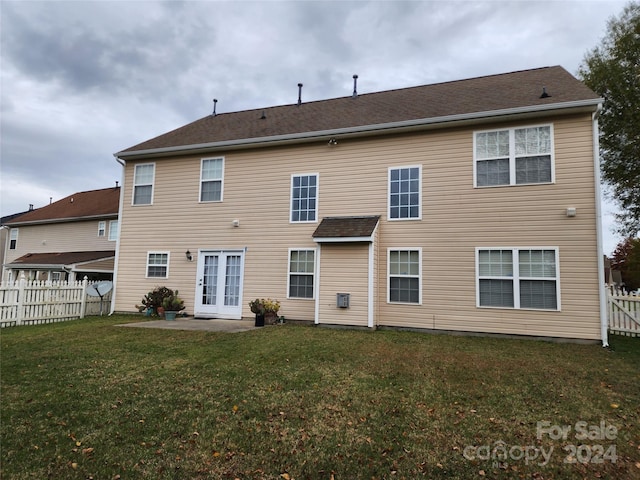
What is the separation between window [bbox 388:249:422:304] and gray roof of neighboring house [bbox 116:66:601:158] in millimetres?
3474

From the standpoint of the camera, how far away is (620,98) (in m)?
14.0

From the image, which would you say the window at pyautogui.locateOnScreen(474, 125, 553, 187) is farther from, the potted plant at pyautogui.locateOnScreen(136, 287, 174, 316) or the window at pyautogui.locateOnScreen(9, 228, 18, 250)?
the window at pyautogui.locateOnScreen(9, 228, 18, 250)

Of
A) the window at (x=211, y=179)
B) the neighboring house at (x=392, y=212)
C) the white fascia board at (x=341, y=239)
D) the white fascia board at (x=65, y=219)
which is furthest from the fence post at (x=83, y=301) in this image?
the white fascia board at (x=341, y=239)

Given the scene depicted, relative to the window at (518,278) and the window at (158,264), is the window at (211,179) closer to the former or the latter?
the window at (158,264)

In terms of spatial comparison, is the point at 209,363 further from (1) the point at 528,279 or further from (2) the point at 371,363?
(1) the point at 528,279

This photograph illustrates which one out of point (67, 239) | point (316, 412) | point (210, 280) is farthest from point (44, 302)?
point (67, 239)

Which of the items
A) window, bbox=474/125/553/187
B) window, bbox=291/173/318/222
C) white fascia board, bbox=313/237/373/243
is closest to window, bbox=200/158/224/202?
window, bbox=291/173/318/222

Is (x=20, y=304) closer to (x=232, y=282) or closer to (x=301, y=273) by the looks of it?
(x=232, y=282)

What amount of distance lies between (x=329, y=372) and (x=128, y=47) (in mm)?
12347

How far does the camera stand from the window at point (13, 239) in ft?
74.4

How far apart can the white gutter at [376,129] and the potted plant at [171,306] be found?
4.79m

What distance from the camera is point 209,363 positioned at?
5.76m

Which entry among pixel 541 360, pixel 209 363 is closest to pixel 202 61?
pixel 209 363

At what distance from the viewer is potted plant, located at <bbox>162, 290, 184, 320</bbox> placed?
10766mm
